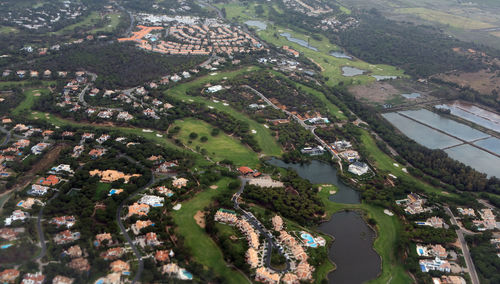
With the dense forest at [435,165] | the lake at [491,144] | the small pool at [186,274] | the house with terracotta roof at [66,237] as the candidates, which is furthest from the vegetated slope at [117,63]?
the lake at [491,144]

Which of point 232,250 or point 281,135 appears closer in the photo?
point 232,250

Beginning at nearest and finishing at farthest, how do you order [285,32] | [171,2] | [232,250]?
[232,250] → [285,32] → [171,2]

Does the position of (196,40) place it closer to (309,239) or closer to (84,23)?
(84,23)

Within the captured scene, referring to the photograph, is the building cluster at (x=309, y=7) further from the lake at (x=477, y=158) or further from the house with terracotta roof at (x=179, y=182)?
the house with terracotta roof at (x=179, y=182)

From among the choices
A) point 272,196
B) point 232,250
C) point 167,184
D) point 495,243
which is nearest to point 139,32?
point 167,184

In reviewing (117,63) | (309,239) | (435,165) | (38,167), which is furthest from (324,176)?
(117,63)

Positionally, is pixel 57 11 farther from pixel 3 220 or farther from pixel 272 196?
pixel 272 196

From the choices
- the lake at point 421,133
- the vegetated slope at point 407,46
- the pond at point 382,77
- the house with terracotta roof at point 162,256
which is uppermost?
the vegetated slope at point 407,46
